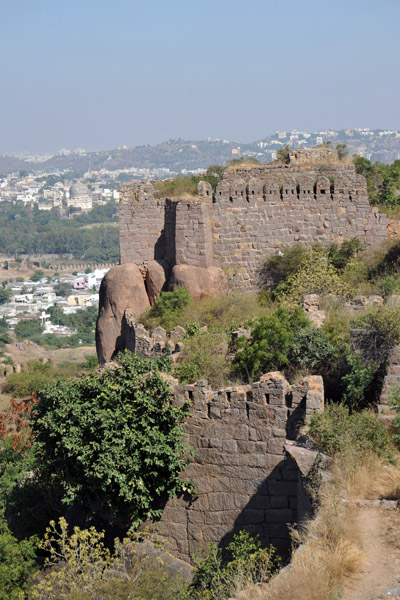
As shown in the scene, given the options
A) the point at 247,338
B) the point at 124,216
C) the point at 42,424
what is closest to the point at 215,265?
the point at 124,216

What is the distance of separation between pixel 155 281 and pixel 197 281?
1.16 m

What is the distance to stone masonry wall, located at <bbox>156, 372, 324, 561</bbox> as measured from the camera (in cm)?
875

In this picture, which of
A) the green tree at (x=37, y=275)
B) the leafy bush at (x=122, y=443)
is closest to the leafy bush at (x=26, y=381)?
the leafy bush at (x=122, y=443)

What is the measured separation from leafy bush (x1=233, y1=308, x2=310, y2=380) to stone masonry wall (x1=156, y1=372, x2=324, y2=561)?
5.32 ft

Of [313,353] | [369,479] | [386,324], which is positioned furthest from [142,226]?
[369,479]

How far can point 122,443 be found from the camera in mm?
8812

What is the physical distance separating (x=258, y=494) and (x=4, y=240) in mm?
185800

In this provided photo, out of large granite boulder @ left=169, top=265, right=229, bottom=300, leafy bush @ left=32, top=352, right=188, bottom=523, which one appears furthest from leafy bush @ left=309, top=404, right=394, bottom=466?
large granite boulder @ left=169, top=265, right=229, bottom=300

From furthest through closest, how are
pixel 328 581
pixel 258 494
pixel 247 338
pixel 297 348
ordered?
pixel 247 338 < pixel 297 348 < pixel 258 494 < pixel 328 581

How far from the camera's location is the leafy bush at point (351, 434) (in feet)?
25.6

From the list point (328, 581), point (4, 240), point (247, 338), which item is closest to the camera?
point (328, 581)

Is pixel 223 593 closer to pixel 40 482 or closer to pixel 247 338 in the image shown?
pixel 40 482

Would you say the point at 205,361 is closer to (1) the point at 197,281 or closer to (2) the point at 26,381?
(1) the point at 197,281

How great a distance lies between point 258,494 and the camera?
8.88m
